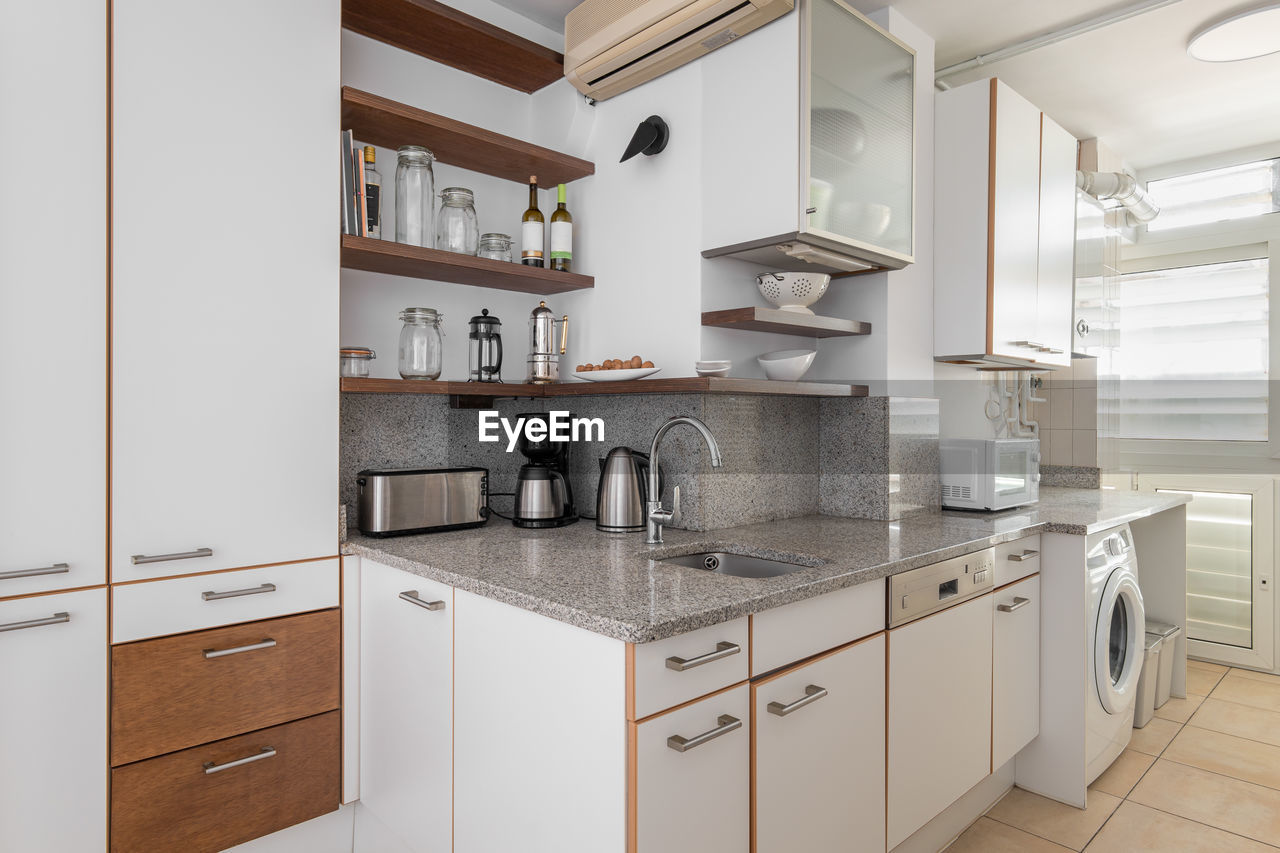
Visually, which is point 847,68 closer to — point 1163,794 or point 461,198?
point 461,198

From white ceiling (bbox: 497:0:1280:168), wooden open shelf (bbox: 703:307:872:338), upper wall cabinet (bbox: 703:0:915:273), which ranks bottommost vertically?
wooden open shelf (bbox: 703:307:872:338)

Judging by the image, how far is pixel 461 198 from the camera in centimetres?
214

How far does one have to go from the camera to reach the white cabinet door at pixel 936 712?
5.83 ft

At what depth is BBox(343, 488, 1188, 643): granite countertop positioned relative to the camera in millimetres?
1311

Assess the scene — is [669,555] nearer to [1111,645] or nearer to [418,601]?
[418,601]

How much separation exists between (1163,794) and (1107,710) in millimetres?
314

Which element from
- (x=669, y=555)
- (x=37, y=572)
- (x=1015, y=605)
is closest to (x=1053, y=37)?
(x=1015, y=605)

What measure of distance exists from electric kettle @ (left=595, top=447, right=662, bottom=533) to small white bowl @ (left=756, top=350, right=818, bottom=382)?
0.49 metres

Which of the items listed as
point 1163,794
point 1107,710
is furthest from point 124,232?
point 1163,794

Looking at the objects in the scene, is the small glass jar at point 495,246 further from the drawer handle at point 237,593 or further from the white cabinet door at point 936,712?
the white cabinet door at point 936,712

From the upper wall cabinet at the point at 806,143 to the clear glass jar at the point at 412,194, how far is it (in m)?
0.80

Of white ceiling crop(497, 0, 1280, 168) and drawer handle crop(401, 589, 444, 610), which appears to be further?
white ceiling crop(497, 0, 1280, 168)

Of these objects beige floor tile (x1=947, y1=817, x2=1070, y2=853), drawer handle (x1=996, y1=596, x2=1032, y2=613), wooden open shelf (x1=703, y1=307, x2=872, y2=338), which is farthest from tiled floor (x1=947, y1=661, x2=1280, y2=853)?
wooden open shelf (x1=703, y1=307, x2=872, y2=338)

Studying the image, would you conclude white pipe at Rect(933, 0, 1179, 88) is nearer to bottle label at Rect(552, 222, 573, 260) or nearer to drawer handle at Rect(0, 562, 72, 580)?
bottle label at Rect(552, 222, 573, 260)
